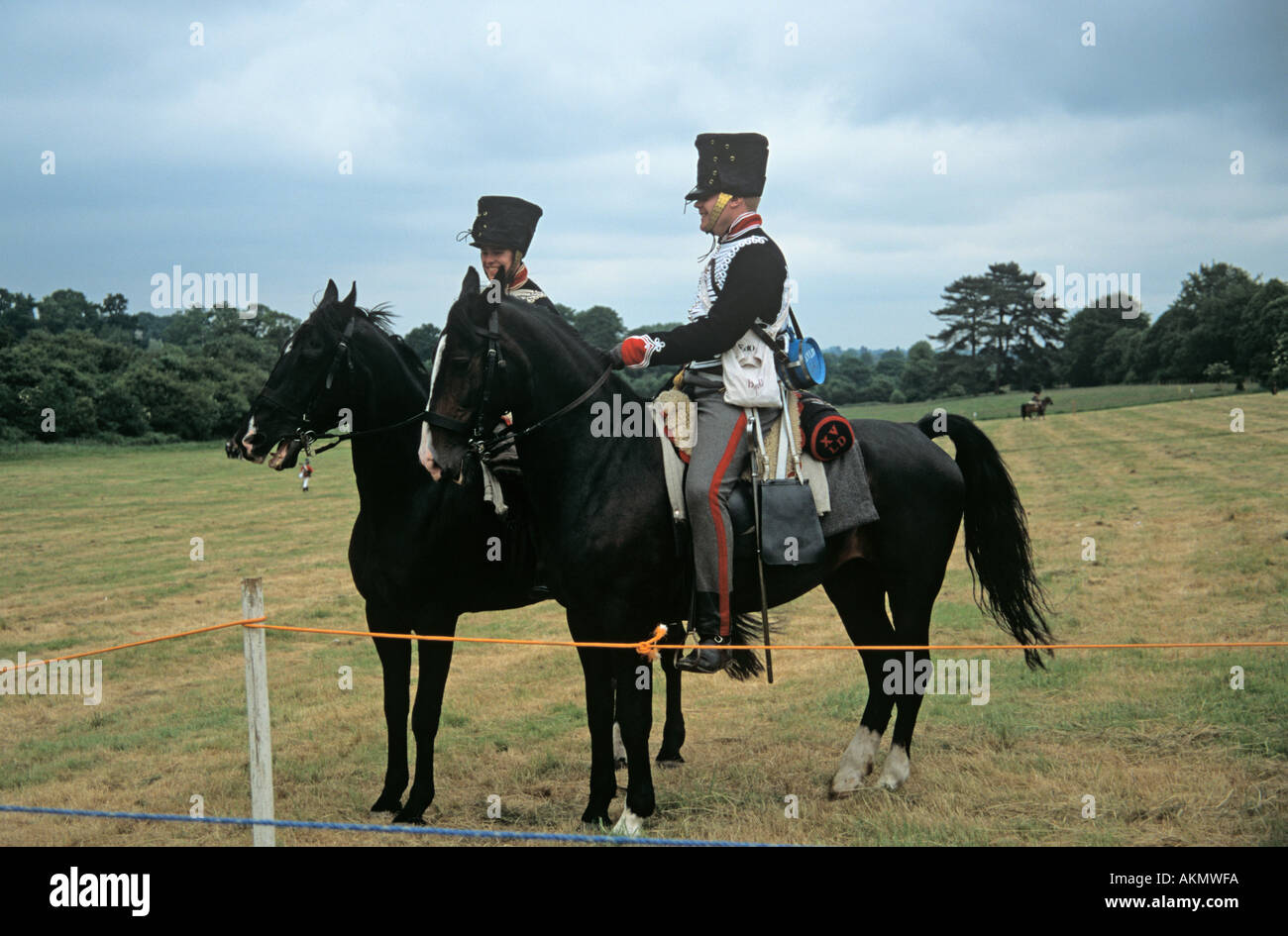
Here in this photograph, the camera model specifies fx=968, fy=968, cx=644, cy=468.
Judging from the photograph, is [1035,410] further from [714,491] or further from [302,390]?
[302,390]

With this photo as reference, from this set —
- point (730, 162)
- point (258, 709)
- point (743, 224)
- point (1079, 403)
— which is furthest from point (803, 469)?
point (1079, 403)

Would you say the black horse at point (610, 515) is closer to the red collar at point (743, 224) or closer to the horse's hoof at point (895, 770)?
the horse's hoof at point (895, 770)

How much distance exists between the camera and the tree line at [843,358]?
46875 mm

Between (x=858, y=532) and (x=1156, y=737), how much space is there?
8.79 ft

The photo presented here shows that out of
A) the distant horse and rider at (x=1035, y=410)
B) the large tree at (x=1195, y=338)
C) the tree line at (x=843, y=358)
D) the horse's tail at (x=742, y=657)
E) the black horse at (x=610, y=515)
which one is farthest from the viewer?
the large tree at (x=1195, y=338)

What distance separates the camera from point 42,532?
21.2 metres

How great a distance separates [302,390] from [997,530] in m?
4.45

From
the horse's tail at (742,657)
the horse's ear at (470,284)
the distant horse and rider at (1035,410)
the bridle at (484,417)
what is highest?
the distant horse and rider at (1035,410)

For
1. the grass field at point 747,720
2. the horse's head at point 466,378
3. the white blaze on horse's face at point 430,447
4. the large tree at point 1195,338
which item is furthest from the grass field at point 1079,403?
the white blaze on horse's face at point 430,447

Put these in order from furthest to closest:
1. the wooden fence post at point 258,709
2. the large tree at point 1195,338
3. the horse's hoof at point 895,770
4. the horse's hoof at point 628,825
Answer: the large tree at point 1195,338 → the horse's hoof at point 895,770 → the horse's hoof at point 628,825 → the wooden fence post at point 258,709

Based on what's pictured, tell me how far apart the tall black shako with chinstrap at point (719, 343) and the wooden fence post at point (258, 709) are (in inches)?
82.8

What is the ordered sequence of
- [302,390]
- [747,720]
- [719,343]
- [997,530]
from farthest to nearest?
[747,720], [997,530], [302,390], [719,343]

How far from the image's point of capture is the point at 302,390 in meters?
5.43
